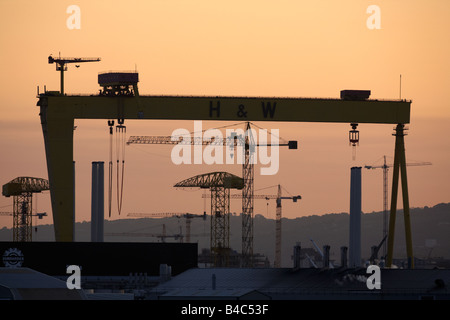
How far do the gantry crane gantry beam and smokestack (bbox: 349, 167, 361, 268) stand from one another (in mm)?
17382

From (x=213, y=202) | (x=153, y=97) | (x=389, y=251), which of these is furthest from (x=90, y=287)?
(x=213, y=202)

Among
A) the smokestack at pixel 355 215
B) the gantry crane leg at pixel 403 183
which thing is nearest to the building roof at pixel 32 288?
the gantry crane leg at pixel 403 183

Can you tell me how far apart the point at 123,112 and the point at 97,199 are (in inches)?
1098

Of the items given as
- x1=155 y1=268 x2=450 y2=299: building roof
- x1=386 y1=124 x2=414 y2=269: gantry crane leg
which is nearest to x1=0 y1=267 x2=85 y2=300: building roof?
x1=155 y1=268 x2=450 y2=299: building roof

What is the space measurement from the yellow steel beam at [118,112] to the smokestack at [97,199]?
25.0 metres

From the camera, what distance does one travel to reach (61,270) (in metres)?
95.8

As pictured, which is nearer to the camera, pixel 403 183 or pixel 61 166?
pixel 61 166

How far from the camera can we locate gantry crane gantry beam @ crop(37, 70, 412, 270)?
297 feet

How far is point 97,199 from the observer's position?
117125 millimetres

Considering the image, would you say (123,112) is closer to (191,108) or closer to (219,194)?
(191,108)

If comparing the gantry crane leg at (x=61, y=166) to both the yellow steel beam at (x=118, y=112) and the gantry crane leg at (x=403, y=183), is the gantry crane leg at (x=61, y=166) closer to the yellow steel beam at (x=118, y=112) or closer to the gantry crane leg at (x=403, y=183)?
the yellow steel beam at (x=118, y=112)

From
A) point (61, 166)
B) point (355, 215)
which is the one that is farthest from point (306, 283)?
point (355, 215)
